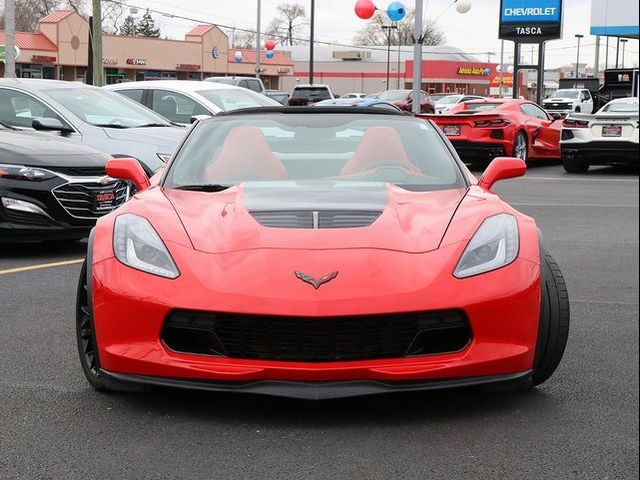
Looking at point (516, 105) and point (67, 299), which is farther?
point (516, 105)

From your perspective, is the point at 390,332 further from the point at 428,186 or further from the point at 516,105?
the point at 516,105

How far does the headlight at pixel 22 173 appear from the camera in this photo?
7.57 metres

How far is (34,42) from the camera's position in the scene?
55750 mm

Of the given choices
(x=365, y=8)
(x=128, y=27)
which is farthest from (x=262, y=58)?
(x=365, y=8)

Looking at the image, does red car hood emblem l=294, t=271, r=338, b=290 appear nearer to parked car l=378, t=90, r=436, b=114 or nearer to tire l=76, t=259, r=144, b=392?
tire l=76, t=259, r=144, b=392

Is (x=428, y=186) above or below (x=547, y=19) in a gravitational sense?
below

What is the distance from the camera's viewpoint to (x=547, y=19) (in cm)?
2591

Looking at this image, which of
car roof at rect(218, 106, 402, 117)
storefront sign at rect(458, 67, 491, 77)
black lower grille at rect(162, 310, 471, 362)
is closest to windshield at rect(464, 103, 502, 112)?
car roof at rect(218, 106, 402, 117)

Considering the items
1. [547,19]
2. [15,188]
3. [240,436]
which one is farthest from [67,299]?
[547,19]

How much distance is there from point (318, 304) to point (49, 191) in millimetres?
4830

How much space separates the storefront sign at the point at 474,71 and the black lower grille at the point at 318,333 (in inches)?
3992

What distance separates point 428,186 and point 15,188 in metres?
4.27

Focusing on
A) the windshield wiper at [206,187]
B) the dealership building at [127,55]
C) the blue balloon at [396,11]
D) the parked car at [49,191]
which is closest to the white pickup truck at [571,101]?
the blue balloon at [396,11]

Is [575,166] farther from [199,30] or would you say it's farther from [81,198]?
[199,30]
